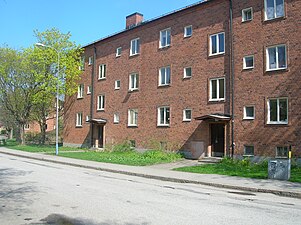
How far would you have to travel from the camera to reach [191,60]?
75.9 ft

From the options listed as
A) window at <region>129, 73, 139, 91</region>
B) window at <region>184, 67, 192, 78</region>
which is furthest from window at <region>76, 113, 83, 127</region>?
window at <region>184, 67, 192, 78</region>

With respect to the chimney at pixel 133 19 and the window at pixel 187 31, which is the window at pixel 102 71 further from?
the window at pixel 187 31

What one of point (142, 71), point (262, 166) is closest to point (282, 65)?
point (262, 166)

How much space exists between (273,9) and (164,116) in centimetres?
1066

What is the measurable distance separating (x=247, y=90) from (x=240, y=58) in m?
2.12

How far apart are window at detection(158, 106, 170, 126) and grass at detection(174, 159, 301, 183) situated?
6.45m

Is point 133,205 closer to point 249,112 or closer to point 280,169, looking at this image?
point 280,169

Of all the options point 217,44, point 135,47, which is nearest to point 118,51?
point 135,47

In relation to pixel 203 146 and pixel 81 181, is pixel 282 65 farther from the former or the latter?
pixel 81 181

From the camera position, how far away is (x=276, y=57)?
731 inches

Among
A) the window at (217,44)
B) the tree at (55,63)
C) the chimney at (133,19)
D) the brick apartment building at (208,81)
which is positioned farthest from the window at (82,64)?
the window at (217,44)

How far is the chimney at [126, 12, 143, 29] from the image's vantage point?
30.4 m

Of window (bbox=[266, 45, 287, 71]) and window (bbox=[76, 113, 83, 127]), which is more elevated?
window (bbox=[266, 45, 287, 71])

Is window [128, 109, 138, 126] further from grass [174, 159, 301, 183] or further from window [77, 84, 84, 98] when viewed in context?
grass [174, 159, 301, 183]
